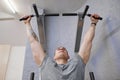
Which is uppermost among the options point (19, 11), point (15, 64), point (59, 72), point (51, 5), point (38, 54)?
point (19, 11)

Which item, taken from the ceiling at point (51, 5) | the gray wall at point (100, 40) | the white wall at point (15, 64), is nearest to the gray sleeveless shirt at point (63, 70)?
the gray wall at point (100, 40)

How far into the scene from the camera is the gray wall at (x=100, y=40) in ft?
6.59

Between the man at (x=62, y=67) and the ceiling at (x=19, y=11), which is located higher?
the ceiling at (x=19, y=11)

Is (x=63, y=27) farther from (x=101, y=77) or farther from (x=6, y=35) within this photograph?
(x=6, y=35)

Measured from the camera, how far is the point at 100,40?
2.29 m

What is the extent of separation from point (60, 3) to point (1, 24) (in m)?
1.71

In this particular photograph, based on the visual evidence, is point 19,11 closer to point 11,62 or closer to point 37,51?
point 11,62

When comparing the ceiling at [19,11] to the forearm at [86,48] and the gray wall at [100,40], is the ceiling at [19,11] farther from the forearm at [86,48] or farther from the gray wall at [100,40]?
the forearm at [86,48]

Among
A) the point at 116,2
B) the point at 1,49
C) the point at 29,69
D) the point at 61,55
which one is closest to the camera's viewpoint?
the point at 61,55

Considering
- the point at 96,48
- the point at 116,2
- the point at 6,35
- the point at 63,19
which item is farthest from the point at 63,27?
the point at 6,35

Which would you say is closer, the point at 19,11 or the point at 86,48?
the point at 86,48

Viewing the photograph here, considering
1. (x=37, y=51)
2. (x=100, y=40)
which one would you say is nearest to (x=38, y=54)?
(x=37, y=51)

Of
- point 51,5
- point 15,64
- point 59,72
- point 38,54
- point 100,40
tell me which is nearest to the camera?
point 59,72

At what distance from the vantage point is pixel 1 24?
13.1 feet
